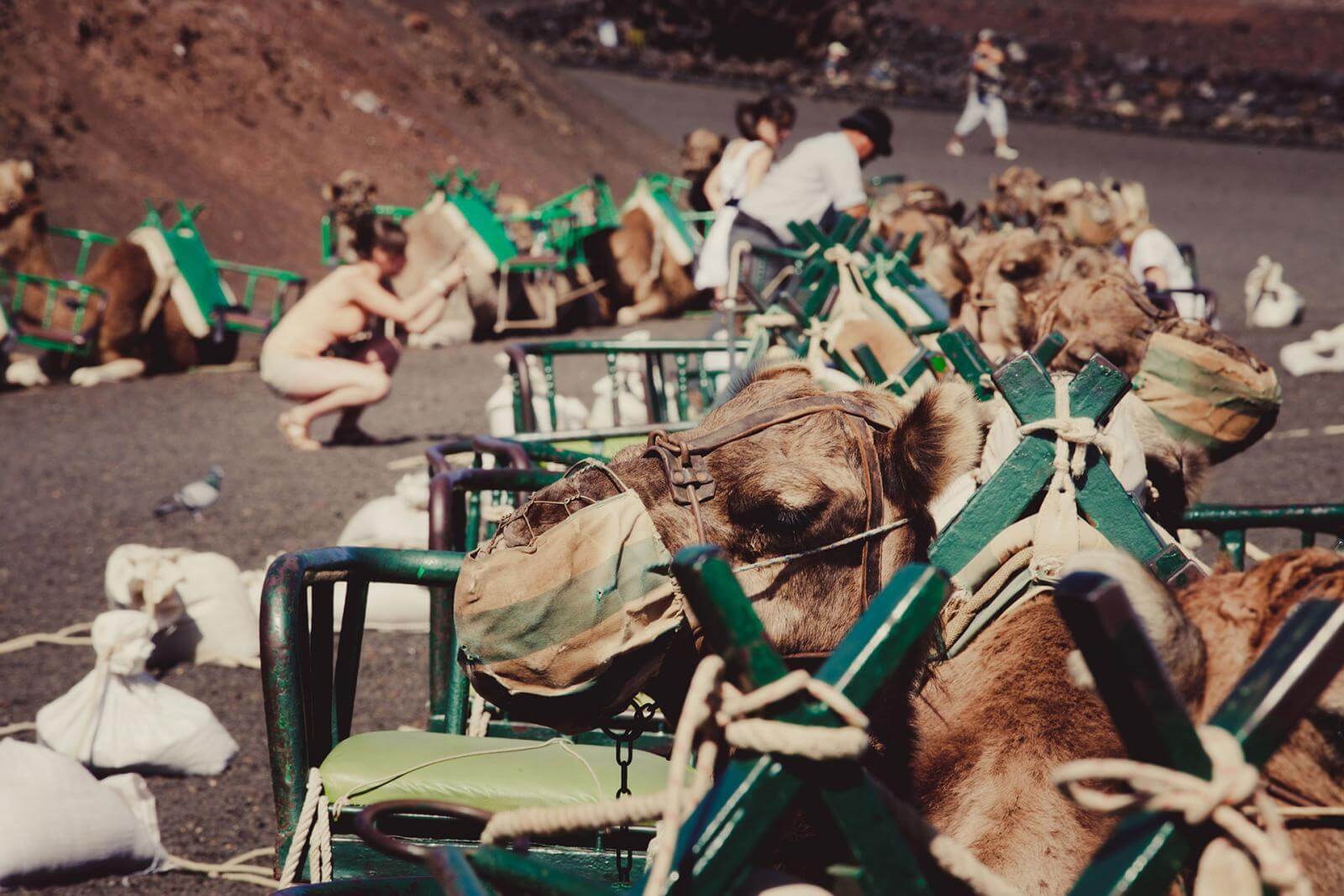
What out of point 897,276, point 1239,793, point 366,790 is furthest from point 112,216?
point 1239,793

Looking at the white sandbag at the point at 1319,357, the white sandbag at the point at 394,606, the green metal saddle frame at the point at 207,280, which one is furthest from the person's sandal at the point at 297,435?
the white sandbag at the point at 1319,357

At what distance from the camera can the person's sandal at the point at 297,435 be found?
858 centimetres

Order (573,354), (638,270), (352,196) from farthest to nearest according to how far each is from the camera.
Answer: (638,270) < (352,196) < (573,354)

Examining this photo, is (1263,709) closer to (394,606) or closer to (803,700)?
(803,700)

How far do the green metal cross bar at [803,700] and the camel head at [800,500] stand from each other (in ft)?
1.94

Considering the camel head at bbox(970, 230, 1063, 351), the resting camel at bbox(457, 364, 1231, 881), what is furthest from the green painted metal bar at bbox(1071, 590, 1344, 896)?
the camel head at bbox(970, 230, 1063, 351)

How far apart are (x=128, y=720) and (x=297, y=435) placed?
4772 mm

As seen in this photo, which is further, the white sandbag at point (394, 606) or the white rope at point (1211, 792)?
the white sandbag at point (394, 606)

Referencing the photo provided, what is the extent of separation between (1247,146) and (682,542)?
28.2 meters

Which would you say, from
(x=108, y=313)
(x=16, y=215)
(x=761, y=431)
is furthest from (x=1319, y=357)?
(x=16, y=215)

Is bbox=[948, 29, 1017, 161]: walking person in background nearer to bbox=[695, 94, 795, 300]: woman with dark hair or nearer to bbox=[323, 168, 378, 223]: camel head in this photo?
bbox=[323, 168, 378, 223]: camel head

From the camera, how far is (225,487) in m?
7.65

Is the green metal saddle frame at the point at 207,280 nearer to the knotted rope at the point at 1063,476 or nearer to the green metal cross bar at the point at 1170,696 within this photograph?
the knotted rope at the point at 1063,476

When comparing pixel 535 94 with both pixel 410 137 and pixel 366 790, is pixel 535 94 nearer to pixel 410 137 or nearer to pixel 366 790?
pixel 410 137
